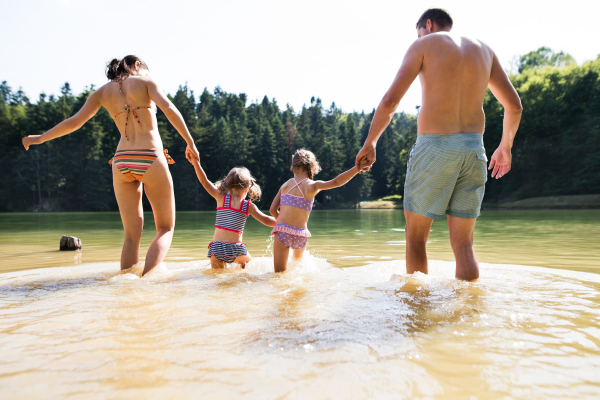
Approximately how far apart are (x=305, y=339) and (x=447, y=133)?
6.95 feet

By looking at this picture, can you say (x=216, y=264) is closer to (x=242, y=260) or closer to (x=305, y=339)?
(x=242, y=260)

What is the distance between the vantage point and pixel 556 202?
123ft

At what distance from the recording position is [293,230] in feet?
14.3

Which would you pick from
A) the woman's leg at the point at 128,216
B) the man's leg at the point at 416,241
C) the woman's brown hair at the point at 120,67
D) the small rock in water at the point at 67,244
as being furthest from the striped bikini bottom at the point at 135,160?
the small rock in water at the point at 67,244

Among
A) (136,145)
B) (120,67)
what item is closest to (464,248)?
(136,145)

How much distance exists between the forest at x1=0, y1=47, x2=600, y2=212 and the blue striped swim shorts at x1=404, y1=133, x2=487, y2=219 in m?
44.7

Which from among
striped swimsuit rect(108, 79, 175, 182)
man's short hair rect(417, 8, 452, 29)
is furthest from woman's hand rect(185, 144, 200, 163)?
man's short hair rect(417, 8, 452, 29)

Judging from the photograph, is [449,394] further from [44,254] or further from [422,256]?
[44,254]

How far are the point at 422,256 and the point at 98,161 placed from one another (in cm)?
5597

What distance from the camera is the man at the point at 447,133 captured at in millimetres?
3211

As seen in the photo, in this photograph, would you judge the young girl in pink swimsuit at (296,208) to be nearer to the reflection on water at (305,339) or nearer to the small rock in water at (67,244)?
the reflection on water at (305,339)

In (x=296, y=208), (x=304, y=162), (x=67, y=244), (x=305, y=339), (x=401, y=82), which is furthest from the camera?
(x=67, y=244)

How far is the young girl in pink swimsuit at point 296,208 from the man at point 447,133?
1043 mm

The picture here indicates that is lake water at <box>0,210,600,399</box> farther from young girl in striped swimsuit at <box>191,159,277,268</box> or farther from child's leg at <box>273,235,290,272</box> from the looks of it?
young girl in striped swimsuit at <box>191,159,277,268</box>
